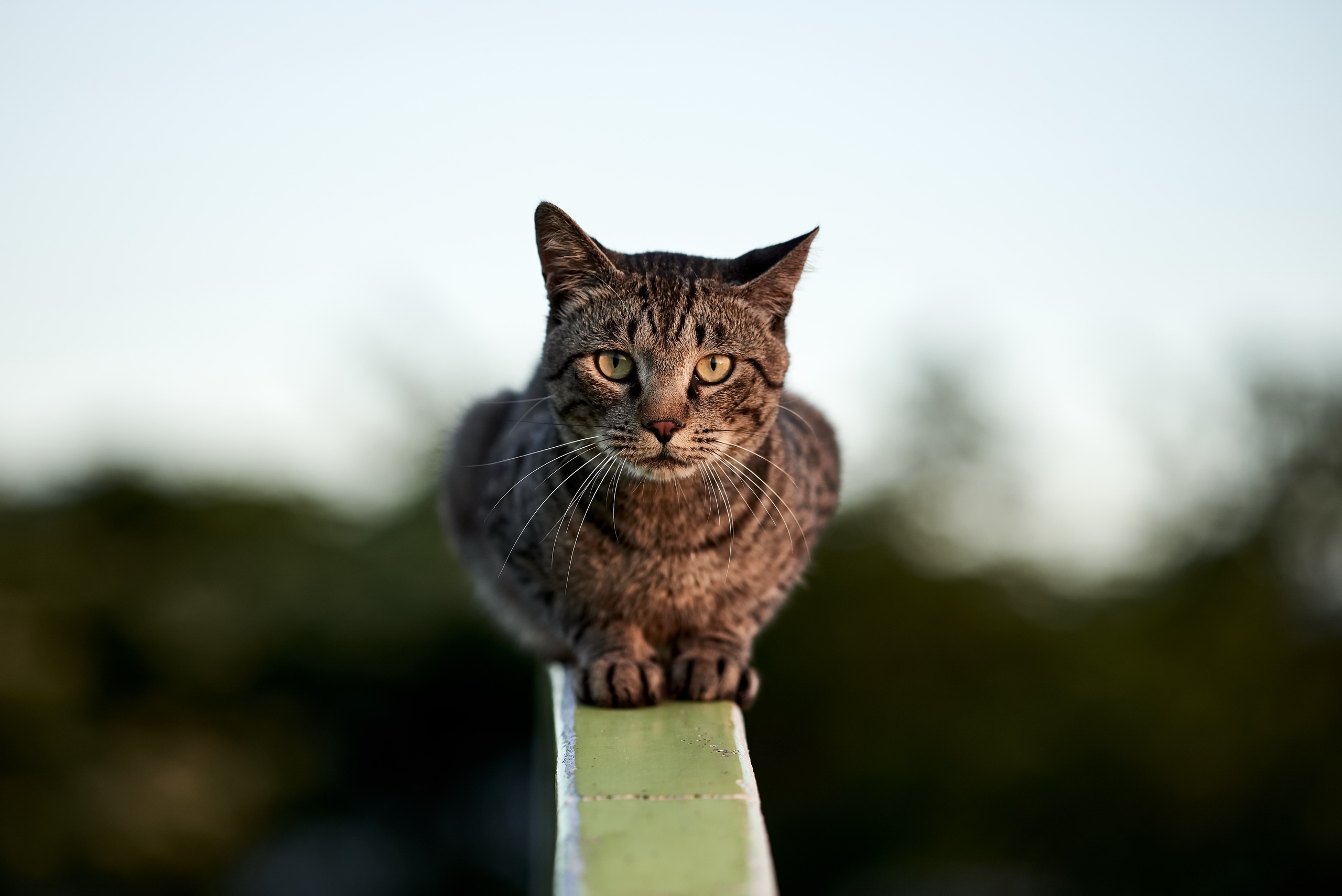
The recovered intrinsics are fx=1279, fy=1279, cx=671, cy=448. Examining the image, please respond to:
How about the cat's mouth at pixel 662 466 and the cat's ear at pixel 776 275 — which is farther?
the cat's ear at pixel 776 275

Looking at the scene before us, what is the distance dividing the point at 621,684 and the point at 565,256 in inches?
41.4

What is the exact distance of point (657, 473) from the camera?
9.95 feet

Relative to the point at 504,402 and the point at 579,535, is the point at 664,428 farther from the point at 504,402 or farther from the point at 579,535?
the point at 504,402

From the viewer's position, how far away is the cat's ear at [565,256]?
3.09 metres

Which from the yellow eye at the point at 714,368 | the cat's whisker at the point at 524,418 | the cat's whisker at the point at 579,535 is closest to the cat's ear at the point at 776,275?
the yellow eye at the point at 714,368

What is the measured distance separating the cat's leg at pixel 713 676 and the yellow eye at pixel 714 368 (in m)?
0.68

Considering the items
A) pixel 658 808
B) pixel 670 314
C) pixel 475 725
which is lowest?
pixel 475 725

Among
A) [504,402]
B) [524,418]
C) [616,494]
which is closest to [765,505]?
[616,494]

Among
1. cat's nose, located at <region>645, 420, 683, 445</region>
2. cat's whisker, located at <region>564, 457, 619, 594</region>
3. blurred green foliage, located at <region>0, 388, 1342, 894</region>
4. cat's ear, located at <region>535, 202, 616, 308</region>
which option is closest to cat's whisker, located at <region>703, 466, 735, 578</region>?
cat's nose, located at <region>645, 420, 683, 445</region>

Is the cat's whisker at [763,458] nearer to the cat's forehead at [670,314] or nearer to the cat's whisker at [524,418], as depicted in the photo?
the cat's forehead at [670,314]

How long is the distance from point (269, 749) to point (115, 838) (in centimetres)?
257

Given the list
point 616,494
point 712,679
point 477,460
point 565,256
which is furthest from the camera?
point 477,460

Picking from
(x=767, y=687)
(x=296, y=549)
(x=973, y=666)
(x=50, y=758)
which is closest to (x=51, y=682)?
(x=50, y=758)

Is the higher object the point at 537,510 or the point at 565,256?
the point at 565,256
